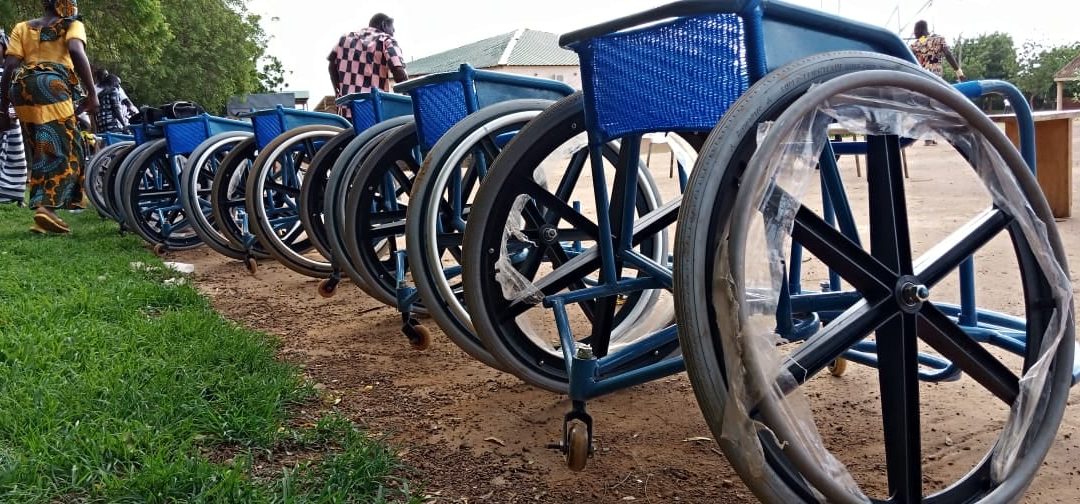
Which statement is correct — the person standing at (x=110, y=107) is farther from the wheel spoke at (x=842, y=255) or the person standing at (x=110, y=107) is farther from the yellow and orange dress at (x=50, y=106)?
the wheel spoke at (x=842, y=255)

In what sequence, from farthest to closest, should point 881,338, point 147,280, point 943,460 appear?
point 147,280 → point 943,460 → point 881,338

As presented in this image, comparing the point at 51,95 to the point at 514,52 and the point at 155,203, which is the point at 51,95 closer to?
the point at 155,203

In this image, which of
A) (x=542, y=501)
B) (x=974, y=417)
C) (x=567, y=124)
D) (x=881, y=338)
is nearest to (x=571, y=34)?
(x=567, y=124)

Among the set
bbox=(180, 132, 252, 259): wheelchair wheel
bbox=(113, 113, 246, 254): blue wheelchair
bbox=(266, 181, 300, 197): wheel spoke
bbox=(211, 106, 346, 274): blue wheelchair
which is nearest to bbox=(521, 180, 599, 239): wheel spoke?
bbox=(211, 106, 346, 274): blue wheelchair

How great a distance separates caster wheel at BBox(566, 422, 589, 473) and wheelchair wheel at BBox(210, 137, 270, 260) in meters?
3.45

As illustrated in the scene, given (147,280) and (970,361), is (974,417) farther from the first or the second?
(147,280)

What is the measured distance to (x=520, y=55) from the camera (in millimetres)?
42656

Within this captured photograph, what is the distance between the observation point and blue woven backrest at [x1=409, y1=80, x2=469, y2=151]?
3.03 m

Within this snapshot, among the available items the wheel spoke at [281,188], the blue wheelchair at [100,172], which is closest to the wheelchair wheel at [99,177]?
the blue wheelchair at [100,172]

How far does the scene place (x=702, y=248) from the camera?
1.34 m

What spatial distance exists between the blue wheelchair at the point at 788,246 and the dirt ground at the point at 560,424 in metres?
0.15

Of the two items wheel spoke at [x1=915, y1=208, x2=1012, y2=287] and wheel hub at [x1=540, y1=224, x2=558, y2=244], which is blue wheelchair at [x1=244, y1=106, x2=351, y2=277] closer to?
wheel hub at [x1=540, y1=224, x2=558, y2=244]

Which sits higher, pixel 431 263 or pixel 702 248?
pixel 702 248

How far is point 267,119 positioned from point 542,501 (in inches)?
137
